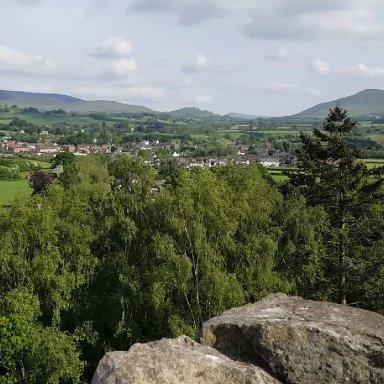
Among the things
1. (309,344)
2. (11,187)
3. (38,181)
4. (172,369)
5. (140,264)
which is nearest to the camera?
(172,369)

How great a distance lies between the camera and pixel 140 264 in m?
28.9

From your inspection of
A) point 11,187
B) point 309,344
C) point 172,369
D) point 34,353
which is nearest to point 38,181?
point 11,187

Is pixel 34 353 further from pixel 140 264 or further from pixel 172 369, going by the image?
pixel 172 369

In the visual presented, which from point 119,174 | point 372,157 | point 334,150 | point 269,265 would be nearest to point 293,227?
point 269,265

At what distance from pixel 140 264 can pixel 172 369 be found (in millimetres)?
15705

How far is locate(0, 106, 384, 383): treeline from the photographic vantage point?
1024 inches

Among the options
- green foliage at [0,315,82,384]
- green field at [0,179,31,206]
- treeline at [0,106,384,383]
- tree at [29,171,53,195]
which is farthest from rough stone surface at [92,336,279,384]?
green field at [0,179,31,206]

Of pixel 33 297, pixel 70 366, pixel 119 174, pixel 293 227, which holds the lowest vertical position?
pixel 70 366

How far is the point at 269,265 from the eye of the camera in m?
28.2

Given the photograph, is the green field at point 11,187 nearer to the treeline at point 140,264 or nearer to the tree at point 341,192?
the tree at point 341,192

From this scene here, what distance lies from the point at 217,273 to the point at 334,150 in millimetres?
14936

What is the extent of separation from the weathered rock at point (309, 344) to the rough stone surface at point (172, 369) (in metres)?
1.21

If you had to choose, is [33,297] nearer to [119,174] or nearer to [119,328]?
[119,328]

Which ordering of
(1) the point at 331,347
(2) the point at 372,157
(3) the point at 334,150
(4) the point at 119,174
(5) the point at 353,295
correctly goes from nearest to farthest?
(1) the point at 331,347 → (4) the point at 119,174 → (5) the point at 353,295 → (3) the point at 334,150 → (2) the point at 372,157
